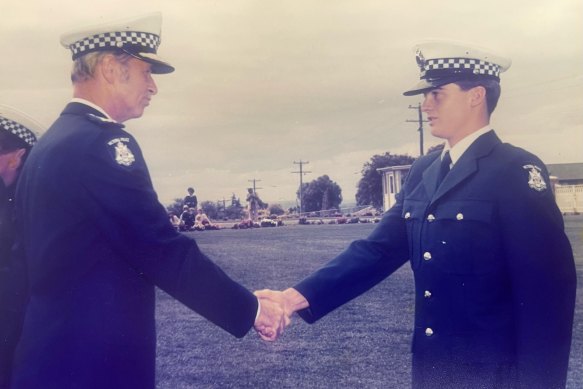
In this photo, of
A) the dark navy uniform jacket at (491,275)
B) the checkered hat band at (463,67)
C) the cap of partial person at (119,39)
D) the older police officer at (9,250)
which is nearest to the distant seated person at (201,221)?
the older police officer at (9,250)

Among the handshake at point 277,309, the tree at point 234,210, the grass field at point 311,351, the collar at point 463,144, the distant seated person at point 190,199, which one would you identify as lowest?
the grass field at point 311,351

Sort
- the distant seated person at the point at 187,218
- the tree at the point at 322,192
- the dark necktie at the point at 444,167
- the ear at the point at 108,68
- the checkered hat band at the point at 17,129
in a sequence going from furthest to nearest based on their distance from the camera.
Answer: the tree at the point at 322,192 → the distant seated person at the point at 187,218 → the checkered hat band at the point at 17,129 → the dark necktie at the point at 444,167 → the ear at the point at 108,68

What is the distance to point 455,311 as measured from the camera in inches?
98.8

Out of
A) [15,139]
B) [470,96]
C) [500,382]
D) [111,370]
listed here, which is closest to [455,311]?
[500,382]

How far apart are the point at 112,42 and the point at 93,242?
0.81 meters

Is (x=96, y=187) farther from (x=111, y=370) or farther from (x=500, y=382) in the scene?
(x=500, y=382)

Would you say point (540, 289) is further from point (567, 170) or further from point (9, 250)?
point (9, 250)

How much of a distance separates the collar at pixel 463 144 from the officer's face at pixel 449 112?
0.07ft

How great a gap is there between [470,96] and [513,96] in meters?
1.11

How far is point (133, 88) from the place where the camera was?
2588 millimetres

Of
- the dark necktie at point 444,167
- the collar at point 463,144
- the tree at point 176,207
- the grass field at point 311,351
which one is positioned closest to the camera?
the collar at point 463,144

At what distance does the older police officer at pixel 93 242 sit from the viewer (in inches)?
89.5

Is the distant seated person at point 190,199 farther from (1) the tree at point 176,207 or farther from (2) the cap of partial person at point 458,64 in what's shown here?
(2) the cap of partial person at point 458,64

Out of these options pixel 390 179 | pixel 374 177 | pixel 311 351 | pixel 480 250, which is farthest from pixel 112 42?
pixel 311 351
